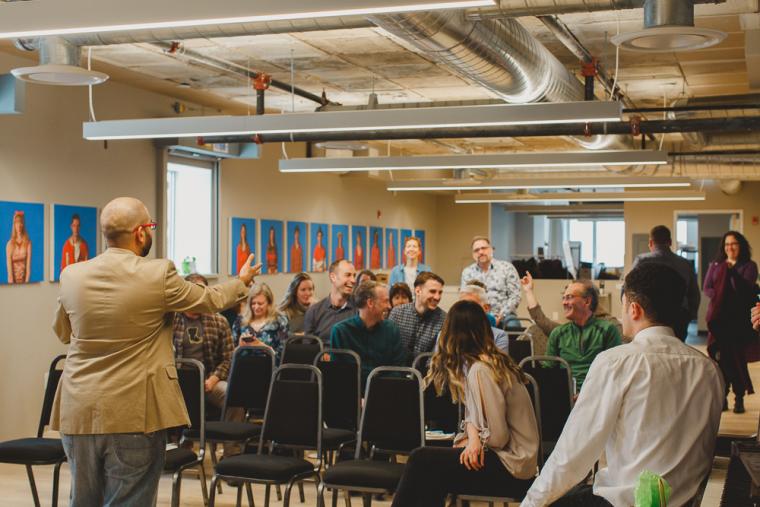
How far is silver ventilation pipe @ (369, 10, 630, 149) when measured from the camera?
4.84m

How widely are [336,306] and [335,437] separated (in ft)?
7.48

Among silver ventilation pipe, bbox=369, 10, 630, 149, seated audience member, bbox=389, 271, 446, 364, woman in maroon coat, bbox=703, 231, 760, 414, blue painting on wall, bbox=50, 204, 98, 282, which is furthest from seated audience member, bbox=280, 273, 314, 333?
woman in maroon coat, bbox=703, 231, 760, 414

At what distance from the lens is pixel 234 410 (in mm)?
6527

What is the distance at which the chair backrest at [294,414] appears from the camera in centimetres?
490

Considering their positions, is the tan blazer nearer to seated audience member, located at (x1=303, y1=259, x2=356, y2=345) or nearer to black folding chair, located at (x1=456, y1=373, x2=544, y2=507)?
black folding chair, located at (x1=456, y1=373, x2=544, y2=507)

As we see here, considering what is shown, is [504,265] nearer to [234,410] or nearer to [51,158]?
[234,410]

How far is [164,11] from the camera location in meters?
3.65

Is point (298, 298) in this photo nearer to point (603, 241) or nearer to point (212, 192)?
point (212, 192)

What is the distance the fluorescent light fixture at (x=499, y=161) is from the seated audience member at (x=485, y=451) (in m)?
5.10

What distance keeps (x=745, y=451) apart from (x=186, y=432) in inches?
142

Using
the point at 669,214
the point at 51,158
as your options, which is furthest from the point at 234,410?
the point at 669,214

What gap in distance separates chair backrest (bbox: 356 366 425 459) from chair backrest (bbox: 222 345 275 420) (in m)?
1.06

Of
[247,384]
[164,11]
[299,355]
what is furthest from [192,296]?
[299,355]

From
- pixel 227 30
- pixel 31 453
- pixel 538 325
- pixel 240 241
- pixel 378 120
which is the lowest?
pixel 31 453
